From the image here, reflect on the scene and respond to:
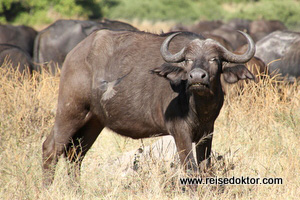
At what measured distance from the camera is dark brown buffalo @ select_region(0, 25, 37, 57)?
A: 12461mm

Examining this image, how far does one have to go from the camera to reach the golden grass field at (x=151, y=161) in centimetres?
384

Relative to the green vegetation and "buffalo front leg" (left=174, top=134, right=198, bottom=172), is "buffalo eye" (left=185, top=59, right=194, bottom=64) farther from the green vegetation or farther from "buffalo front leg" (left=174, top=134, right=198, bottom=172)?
the green vegetation

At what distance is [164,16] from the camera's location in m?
37.8

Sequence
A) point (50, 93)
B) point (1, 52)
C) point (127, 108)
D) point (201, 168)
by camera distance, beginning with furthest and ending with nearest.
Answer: point (1, 52), point (50, 93), point (127, 108), point (201, 168)

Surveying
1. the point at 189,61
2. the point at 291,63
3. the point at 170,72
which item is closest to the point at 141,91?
the point at 170,72

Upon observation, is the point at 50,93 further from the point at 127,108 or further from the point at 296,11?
the point at 296,11

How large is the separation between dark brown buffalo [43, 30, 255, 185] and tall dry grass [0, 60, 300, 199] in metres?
0.25

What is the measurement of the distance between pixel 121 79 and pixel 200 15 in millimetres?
33318

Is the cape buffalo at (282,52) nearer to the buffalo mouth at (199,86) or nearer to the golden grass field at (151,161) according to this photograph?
the golden grass field at (151,161)

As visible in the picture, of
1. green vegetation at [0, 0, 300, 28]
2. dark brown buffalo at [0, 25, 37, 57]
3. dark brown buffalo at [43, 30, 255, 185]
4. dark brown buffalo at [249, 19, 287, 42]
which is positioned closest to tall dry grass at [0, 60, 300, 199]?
dark brown buffalo at [43, 30, 255, 185]

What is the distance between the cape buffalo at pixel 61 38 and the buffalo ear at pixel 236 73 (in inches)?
289

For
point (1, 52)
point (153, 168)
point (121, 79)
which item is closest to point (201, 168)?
point (153, 168)

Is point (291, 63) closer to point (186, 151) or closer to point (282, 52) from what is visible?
point (282, 52)

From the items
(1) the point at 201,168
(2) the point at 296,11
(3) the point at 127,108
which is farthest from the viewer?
(2) the point at 296,11
